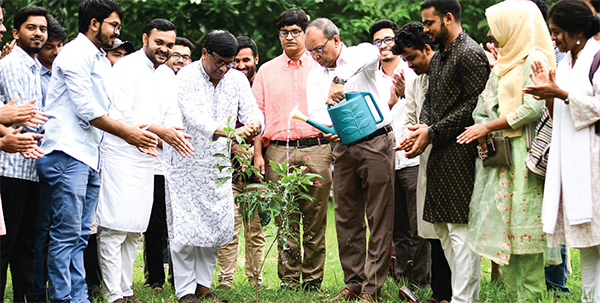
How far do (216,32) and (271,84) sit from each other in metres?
1.04

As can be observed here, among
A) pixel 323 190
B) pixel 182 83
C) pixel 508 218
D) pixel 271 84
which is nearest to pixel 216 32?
pixel 182 83

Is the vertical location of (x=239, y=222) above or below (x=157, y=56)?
below

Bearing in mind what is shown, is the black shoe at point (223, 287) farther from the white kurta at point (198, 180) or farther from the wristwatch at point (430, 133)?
the wristwatch at point (430, 133)

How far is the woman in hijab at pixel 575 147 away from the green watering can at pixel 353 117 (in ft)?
4.12

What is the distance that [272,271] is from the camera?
6285mm

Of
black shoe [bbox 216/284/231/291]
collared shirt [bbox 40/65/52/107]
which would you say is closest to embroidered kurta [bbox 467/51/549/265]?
black shoe [bbox 216/284/231/291]

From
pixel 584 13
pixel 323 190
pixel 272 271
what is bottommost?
pixel 272 271

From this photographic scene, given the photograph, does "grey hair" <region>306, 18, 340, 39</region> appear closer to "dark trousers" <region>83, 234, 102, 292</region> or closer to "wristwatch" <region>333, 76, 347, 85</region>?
"wristwatch" <region>333, 76, 347, 85</region>

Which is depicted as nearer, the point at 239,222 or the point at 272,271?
the point at 239,222

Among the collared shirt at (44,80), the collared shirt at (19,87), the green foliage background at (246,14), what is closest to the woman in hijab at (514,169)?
the collared shirt at (19,87)

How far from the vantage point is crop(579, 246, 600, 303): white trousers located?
364cm

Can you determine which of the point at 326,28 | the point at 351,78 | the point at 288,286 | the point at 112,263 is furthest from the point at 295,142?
the point at 112,263

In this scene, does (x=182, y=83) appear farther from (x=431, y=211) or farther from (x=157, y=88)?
(x=431, y=211)

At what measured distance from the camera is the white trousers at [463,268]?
3.95 m
